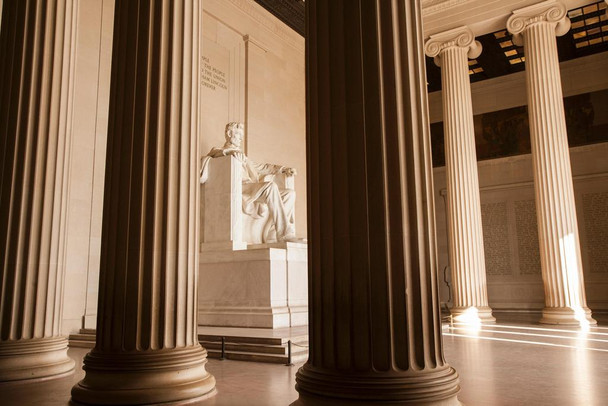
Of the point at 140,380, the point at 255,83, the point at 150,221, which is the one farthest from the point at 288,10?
the point at 140,380

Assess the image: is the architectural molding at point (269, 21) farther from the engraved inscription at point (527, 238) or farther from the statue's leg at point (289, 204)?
the engraved inscription at point (527, 238)

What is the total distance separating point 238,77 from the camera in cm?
1528

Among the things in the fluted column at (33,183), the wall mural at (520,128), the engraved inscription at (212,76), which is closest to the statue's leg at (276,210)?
the fluted column at (33,183)

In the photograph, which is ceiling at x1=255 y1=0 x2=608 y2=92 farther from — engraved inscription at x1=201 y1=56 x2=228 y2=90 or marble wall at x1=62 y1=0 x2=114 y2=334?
marble wall at x1=62 y1=0 x2=114 y2=334

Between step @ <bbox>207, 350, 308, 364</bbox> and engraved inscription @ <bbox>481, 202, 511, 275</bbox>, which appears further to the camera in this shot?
engraved inscription @ <bbox>481, 202, 511, 275</bbox>

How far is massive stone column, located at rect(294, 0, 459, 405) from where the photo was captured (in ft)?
10.5

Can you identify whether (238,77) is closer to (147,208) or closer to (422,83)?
(147,208)

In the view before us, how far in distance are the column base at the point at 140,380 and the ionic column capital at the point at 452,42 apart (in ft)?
42.5

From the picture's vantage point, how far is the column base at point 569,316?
1217 centimetres

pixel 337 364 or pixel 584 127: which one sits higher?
pixel 584 127

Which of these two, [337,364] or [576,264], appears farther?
[576,264]

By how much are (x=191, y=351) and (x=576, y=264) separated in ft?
36.2

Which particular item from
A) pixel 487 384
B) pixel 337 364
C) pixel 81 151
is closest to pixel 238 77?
pixel 81 151

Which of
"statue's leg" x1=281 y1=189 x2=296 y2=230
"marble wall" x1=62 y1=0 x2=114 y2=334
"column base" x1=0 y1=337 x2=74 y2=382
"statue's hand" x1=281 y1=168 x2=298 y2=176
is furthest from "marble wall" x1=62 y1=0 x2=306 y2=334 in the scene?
"statue's leg" x1=281 y1=189 x2=296 y2=230
